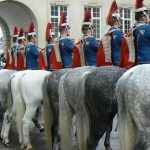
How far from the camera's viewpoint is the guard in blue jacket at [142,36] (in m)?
6.43

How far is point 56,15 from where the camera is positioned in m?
29.5

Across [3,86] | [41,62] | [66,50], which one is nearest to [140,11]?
[66,50]

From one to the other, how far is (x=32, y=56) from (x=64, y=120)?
10.5ft

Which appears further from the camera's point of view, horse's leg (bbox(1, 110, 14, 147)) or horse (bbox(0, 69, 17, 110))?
horse (bbox(0, 69, 17, 110))

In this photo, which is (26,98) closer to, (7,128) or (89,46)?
(7,128)

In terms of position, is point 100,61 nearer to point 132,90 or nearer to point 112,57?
point 112,57

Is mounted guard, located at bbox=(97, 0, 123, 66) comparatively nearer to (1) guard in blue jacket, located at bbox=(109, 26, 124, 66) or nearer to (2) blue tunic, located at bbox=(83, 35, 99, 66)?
(1) guard in blue jacket, located at bbox=(109, 26, 124, 66)

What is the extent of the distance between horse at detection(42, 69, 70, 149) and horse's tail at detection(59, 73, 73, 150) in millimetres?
430

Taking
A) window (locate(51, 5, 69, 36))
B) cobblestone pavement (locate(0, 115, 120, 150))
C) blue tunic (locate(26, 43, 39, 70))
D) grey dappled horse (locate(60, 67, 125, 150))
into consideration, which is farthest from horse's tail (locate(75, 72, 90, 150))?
window (locate(51, 5, 69, 36))

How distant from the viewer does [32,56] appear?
10500 mm

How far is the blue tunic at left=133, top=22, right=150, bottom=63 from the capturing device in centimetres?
641

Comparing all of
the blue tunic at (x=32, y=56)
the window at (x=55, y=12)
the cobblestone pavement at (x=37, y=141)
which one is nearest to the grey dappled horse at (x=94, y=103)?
the cobblestone pavement at (x=37, y=141)

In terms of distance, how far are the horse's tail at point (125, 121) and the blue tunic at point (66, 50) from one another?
10.6 ft

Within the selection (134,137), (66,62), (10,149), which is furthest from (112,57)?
(10,149)
